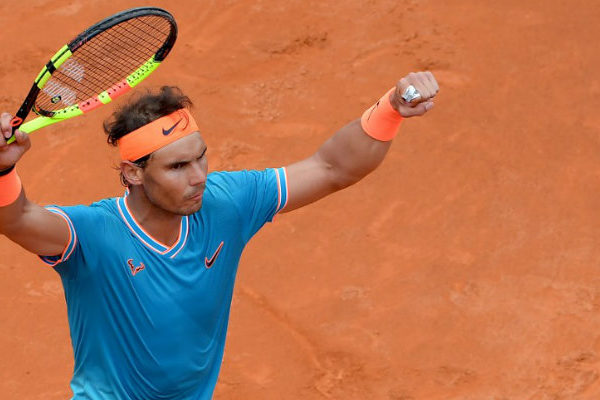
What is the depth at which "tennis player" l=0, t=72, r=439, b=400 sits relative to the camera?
430 centimetres

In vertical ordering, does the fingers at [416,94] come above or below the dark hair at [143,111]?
below

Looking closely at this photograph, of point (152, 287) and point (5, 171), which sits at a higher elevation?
point (5, 171)

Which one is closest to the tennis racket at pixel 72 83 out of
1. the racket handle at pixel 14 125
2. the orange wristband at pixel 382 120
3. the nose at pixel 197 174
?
the racket handle at pixel 14 125

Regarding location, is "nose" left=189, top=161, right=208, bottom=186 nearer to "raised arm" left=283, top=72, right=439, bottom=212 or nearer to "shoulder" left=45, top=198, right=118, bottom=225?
"shoulder" left=45, top=198, right=118, bottom=225

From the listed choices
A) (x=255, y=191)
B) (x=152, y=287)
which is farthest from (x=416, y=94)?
(x=152, y=287)

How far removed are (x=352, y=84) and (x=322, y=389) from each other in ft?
11.5

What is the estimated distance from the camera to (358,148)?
4.64 metres

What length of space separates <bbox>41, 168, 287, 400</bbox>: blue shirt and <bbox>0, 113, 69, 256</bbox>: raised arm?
83 millimetres

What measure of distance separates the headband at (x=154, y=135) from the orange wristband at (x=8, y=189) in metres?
0.58

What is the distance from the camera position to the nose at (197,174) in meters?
4.29

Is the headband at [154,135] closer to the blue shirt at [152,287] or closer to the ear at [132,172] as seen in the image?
the ear at [132,172]

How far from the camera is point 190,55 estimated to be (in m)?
10.3

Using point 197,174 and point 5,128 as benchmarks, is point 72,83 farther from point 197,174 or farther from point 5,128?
point 5,128

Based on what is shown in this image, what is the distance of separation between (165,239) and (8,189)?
78 cm
